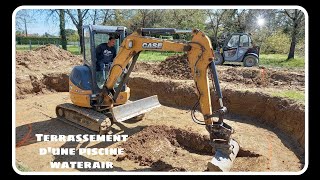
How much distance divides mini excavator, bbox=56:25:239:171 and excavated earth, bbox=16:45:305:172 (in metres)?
A: 0.49

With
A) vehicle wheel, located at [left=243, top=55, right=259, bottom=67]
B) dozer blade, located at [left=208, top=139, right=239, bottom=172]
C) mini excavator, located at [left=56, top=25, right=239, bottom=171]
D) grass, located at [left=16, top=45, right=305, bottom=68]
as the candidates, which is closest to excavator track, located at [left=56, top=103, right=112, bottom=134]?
mini excavator, located at [left=56, top=25, right=239, bottom=171]

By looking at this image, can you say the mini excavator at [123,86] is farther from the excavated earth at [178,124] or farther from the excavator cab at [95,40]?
the excavated earth at [178,124]

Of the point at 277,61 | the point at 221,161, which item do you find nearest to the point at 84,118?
the point at 221,161

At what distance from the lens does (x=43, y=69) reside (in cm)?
1270

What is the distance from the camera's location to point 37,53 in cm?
1353

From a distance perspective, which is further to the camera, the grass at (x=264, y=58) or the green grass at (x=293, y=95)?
the grass at (x=264, y=58)

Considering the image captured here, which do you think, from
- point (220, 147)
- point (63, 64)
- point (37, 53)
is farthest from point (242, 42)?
point (220, 147)

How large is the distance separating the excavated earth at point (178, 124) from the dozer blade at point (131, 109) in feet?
1.44

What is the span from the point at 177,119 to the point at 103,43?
9.66 feet

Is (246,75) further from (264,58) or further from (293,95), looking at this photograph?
(293,95)

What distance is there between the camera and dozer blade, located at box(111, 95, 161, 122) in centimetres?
667

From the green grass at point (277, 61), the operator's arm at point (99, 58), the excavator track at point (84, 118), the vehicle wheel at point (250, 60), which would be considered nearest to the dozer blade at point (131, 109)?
the excavator track at point (84, 118)

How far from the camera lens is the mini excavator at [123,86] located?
511 centimetres

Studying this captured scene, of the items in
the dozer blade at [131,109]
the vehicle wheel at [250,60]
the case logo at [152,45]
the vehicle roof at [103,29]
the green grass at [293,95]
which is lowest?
the dozer blade at [131,109]
